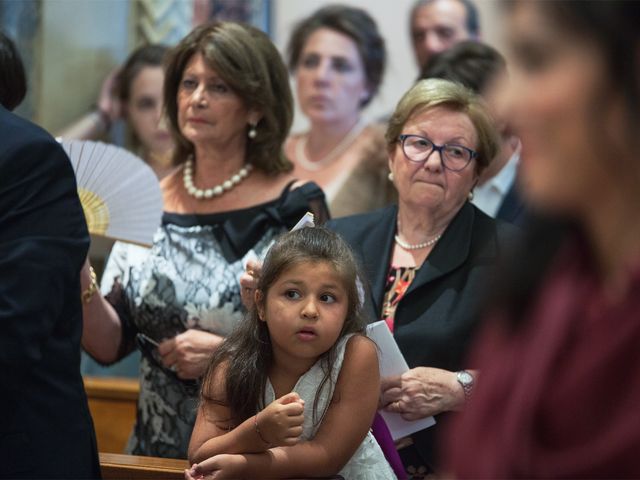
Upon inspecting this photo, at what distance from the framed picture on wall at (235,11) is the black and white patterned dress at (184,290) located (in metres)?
2.93

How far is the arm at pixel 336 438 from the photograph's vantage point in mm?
2539

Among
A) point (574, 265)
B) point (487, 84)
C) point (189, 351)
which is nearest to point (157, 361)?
point (189, 351)

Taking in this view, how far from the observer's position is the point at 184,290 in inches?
138

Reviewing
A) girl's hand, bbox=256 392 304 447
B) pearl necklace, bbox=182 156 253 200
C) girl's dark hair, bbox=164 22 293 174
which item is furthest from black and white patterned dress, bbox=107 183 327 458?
girl's hand, bbox=256 392 304 447

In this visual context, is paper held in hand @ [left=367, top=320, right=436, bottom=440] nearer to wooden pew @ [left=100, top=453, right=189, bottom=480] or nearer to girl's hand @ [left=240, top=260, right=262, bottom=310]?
girl's hand @ [left=240, top=260, right=262, bottom=310]

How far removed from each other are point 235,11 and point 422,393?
13.1ft

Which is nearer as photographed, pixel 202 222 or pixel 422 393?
pixel 422 393

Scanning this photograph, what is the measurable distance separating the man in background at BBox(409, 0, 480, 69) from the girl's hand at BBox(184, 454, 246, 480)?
3.27 m

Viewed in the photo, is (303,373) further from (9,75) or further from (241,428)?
(9,75)

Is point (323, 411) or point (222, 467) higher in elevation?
point (323, 411)

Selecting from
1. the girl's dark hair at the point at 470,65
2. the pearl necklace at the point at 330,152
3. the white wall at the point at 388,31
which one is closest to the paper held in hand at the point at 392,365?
the girl's dark hair at the point at 470,65

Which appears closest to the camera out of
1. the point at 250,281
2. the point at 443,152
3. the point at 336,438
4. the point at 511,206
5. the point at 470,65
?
the point at 336,438

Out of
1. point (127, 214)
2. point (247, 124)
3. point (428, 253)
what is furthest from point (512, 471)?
point (247, 124)

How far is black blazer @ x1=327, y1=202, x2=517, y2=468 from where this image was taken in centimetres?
306
